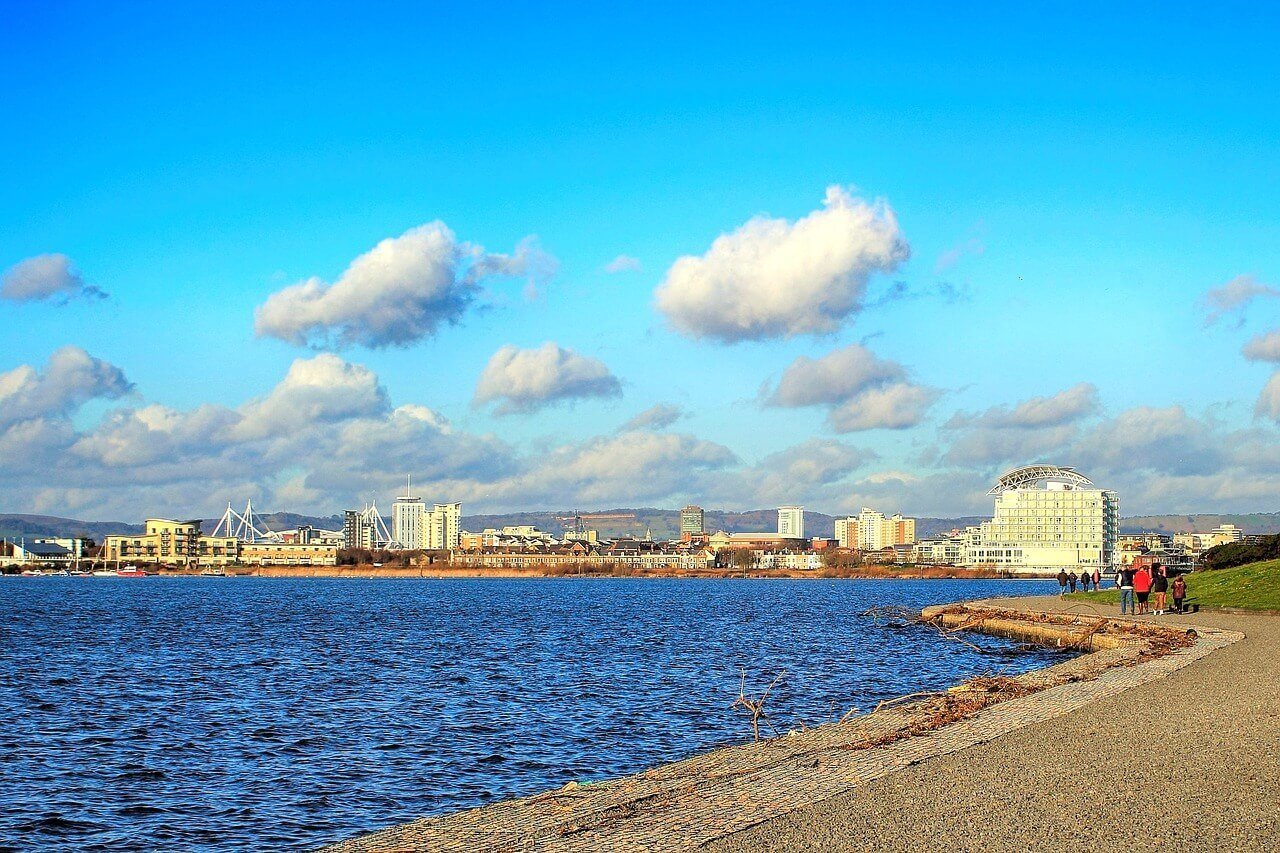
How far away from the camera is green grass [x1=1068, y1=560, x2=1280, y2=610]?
47.7 meters

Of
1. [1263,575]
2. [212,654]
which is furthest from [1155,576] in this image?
[212,654]

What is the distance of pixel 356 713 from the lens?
28828 millimetres

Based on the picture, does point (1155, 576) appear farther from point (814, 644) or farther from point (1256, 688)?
point (1256, 688)

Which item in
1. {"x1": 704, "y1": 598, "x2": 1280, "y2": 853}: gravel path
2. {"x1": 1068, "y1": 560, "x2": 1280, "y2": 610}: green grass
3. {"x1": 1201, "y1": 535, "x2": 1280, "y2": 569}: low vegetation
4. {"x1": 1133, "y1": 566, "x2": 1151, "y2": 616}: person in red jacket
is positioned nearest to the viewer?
{"x1": 704, "y1": 598, "x2": 1280, "y2": 853}: gravel path

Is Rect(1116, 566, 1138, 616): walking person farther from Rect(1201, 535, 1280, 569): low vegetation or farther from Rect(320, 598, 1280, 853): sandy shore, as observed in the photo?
Rect(320, 598, 1280, 853): sandy shore

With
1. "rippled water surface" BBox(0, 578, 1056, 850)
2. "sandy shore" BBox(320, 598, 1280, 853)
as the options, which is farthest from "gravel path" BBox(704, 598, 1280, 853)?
"rippled water surface" BBox(0, 578, 1056, 850)

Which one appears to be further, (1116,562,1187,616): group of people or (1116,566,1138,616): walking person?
(1116,566,1138,616): walking person

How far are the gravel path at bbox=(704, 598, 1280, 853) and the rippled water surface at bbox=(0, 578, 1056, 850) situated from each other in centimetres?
713

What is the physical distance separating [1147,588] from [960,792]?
3501cm

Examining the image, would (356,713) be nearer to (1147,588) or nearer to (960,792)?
(960,792)

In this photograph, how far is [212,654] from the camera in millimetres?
46969

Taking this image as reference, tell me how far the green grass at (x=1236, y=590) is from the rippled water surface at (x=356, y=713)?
31.9 feet

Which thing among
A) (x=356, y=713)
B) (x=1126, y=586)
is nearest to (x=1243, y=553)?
(x=1126, y=586)

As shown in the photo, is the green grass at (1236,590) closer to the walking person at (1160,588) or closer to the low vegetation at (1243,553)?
the walking person at (1160,588)
